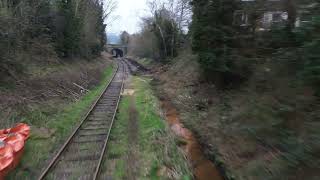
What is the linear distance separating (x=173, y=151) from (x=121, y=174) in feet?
8.01

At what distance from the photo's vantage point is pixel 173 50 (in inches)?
1679

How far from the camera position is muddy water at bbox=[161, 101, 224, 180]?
10.3 m

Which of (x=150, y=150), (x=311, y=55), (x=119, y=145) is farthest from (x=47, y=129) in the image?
(x=311, y=55)

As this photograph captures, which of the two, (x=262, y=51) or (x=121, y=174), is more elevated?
(x=262, y=51)

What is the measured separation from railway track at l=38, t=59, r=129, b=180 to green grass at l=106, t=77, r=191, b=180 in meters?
0.37

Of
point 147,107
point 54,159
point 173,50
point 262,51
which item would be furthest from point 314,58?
point 173,50

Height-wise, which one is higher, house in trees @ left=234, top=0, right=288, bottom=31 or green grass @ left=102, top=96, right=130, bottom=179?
house in trees @ left=234, top=0, right=288, bottom=31

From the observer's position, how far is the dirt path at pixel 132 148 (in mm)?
9702

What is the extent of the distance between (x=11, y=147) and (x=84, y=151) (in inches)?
87.8

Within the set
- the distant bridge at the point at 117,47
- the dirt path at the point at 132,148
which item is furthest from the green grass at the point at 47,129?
the distant bridge at the point at 117,47

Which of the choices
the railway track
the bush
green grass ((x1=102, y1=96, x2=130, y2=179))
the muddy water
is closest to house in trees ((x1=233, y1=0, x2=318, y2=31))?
the bush

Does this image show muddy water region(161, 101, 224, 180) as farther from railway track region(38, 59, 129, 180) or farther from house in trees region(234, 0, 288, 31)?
house in trees region(234, 0, 288, 31)

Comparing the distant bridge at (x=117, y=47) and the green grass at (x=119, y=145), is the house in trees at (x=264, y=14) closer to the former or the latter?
the green grass at (x=119, y=145)

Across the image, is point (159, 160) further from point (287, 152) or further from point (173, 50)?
point (173, 50)
